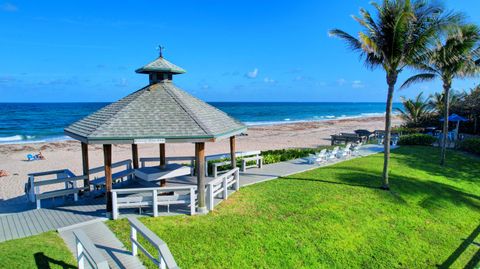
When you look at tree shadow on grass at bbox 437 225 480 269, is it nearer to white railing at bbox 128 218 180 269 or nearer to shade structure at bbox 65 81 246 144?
white railing at bbox 128 218 180 269

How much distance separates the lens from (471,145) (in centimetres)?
2027

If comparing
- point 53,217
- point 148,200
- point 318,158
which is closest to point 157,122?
point 148,200

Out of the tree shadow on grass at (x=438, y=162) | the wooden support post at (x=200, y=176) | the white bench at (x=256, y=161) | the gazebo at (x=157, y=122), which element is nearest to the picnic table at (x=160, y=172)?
the gazebo at (x=157, y=122)

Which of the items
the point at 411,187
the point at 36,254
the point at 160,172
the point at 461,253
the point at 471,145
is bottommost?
the point at 461,253

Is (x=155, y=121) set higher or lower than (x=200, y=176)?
higher

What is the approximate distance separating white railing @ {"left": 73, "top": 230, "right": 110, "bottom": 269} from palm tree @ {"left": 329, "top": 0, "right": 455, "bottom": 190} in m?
9.74

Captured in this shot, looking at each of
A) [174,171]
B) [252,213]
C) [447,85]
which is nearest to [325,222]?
[252,213]

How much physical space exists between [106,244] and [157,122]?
352 centimetres

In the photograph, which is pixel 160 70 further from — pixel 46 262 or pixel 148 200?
pixel 46 262

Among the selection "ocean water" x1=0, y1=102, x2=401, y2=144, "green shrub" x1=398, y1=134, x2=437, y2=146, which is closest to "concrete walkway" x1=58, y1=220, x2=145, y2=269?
"green shrub" x1=398, y1=134, x2=437, y2=146

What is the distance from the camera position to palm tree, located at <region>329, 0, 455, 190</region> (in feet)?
33.8

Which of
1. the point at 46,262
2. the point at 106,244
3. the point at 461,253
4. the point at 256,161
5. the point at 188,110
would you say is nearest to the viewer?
the point at 46,262

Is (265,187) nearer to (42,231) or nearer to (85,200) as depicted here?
(85,200)

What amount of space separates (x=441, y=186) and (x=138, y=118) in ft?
39.9
